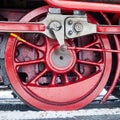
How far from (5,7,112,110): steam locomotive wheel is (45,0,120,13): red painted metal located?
0.29 metres

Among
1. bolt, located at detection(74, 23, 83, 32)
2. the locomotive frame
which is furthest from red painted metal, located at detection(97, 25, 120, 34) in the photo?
bolt, located at detection(74, 23, 83, 32)

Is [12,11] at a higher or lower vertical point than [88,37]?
higher

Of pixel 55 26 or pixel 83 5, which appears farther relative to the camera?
pixel 55 26

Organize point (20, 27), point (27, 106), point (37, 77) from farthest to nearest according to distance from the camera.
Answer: point (27, 106) → point (37, 77) → point (20, 27)

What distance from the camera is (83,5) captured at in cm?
163

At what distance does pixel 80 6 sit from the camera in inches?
63.8

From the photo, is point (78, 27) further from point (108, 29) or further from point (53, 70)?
point (53, 70)

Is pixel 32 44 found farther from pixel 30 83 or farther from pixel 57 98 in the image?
pixel 57 98

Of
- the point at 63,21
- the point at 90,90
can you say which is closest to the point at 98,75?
the point at 90,90

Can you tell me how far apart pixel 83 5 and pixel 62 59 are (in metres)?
0.42

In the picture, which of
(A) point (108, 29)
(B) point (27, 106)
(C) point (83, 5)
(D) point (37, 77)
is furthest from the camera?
(B) point (27, 106)

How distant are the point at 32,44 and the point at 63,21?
249 millimetres

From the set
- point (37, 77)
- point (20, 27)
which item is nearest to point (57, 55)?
point (37, 77)

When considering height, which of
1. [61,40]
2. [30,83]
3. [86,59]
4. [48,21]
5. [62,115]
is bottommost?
[62,115]
